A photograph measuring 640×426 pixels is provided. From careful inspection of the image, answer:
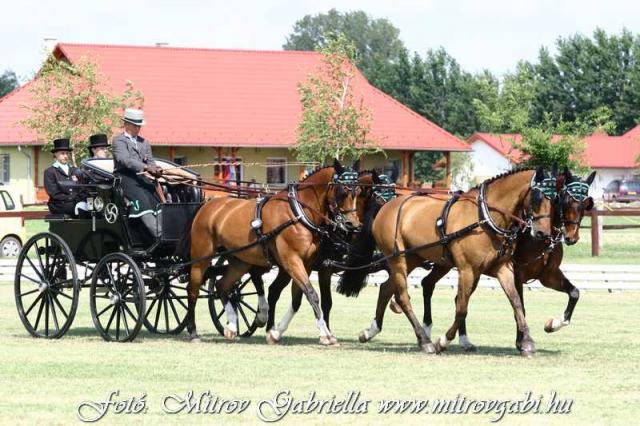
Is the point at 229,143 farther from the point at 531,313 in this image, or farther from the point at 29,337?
the point at 29,337

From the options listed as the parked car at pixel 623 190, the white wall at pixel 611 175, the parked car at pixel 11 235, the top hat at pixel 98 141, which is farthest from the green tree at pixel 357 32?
the top hat at pixel 98 141

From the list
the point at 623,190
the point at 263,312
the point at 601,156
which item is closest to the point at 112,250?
the point at 263,312

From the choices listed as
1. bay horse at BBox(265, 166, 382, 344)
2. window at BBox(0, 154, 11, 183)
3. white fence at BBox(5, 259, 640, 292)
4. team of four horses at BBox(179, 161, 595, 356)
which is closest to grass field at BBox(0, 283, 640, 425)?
bay horse at BBox(265, 166, 382, 344)

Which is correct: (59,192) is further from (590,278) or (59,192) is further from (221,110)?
(221,110)

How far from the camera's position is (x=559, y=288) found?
1441 centimetres

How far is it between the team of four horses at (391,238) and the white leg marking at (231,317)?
1cm

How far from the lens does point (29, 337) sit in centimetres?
1557

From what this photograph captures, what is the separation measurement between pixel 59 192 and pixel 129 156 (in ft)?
4.13

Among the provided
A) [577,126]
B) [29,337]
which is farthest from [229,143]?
[29,337]

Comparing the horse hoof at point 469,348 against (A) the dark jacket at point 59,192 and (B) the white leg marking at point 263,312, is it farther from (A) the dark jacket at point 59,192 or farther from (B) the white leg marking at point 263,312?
(A) the dark jacket at point 59,192

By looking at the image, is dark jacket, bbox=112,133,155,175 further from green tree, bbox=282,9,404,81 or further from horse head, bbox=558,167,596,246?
green tree, bbox=282,9,404,81

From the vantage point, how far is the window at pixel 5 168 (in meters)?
52.0

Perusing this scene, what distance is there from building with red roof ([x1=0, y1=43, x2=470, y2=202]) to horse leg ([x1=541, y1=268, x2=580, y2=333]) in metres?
35.1

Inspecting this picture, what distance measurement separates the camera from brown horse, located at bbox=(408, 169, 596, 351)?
1299 cm
